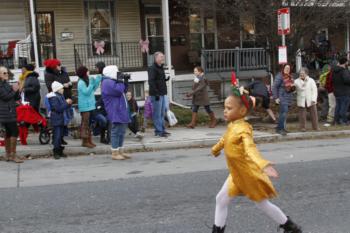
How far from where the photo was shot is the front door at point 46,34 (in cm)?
1824

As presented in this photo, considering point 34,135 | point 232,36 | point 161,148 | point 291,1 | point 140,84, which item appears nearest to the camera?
point 161,148

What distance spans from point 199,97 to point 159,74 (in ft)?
7.55

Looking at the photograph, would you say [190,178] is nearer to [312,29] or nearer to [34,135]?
[34,135]

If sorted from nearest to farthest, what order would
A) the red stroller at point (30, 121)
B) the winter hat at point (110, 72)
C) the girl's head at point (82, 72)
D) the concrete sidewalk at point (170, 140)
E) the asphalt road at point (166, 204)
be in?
the asphalt road at point (166, 204)
the winter hat at point (110, 72)
the girl's head at point (82, 72)
the concrete sidewalk at point (170, 140)
the red stroller at point (30, 121)

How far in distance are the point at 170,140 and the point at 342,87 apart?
18.3 ft

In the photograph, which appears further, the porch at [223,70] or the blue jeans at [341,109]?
the porch at [223,70]

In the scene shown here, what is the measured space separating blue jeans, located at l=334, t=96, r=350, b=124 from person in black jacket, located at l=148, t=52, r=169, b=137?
5.39 meters

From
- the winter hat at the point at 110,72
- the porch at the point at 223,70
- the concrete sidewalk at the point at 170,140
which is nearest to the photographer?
the winter hat at the point at 110,72

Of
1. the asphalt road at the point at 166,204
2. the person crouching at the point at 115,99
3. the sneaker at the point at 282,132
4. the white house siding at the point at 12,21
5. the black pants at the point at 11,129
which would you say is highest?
the white house siding at the point at 12,21

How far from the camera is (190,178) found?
8297mm

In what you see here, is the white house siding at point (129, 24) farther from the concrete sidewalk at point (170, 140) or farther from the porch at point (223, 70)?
the concrete sidewalk at point (170, 140)

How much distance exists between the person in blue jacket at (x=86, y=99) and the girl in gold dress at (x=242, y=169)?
6.13m

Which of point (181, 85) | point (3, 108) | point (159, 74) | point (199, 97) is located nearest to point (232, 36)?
point (181, 85)

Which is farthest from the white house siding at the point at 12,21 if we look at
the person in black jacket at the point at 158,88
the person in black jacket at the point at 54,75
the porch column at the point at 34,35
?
the person in black jacket at the point at 158,88
